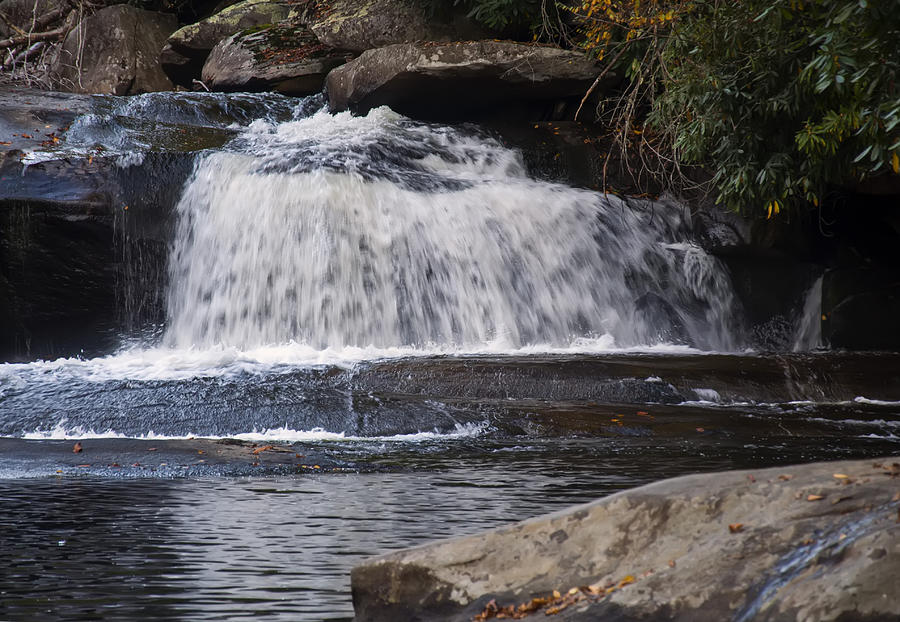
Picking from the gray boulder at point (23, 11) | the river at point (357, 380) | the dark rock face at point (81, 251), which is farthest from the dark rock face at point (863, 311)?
the gray boulder at point (23, 11)

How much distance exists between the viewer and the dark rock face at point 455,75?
1471cm

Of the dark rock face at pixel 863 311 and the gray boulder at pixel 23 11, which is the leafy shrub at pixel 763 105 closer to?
the dark rock face at pixel 863 311

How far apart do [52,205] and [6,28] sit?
14653mm

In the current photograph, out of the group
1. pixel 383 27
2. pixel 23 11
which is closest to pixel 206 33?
pixel 383 27

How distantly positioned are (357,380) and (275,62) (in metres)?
10.5

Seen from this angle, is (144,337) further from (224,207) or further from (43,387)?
(43,387)

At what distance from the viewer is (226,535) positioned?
3.93m

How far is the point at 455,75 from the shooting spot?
1476 centimetres

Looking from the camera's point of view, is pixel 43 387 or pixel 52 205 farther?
pixel 52 205

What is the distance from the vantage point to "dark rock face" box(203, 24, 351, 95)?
17.3m

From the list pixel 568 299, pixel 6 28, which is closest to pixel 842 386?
pixel 568 299

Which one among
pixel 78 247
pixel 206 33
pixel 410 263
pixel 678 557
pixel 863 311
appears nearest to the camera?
pixel 678 557

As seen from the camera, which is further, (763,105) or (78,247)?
(78,247)

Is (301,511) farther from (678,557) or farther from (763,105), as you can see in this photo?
(763,105)
